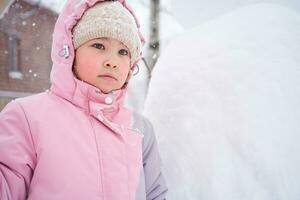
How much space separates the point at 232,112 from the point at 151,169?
0.62 m

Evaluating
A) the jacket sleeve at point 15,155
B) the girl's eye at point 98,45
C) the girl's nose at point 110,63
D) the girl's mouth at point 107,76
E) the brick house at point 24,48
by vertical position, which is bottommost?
the jacket sleeve at point 15,155

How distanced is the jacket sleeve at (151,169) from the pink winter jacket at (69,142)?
0.03ft

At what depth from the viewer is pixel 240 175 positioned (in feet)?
6.08

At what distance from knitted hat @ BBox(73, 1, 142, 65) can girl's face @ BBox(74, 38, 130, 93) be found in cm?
3

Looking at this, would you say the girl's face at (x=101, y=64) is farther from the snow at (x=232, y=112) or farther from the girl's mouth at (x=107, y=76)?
the snow at (x=232, y=112)

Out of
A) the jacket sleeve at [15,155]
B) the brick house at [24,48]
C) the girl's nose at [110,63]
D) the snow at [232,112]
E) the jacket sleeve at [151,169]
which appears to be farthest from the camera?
the brick house at [24,48]

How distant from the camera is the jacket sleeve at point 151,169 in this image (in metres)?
1.69

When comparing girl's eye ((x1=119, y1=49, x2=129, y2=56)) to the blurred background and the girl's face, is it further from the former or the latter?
the blurred background

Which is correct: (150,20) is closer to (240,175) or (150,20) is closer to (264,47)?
(264,47)

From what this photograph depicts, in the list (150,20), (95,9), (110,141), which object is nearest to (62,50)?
(95,9)

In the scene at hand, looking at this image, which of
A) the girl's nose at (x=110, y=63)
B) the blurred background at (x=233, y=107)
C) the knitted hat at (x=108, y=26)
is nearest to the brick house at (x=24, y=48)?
the blurred background at (x=233, y=107)

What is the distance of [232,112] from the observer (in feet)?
6.62

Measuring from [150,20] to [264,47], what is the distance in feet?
17.1

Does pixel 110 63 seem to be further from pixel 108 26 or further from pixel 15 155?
pixel 15 155
